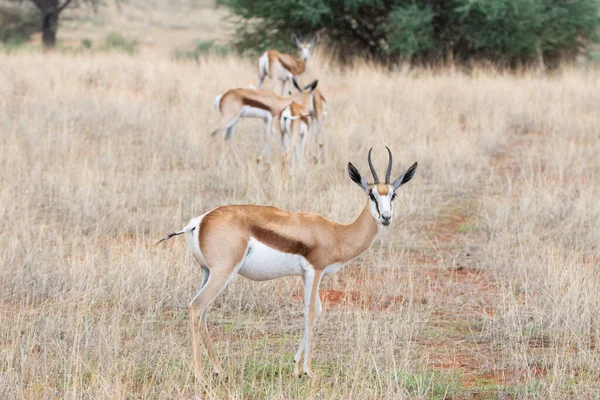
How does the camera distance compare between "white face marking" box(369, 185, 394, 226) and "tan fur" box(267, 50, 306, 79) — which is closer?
"white face marking" box(369, 185, 394, 226)

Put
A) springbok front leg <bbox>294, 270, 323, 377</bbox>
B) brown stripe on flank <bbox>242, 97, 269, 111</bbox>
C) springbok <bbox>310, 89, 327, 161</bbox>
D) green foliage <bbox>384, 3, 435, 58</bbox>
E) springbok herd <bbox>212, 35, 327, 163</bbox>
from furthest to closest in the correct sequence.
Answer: green foliage <bbox>384, 3, 435, 58</bbox>, brown stripe on flank <bbox>242, 97, 269, 111</bbox>, springbok <bbox>310, 89, 327, 161</bbox>, springbok herd <bbox>212, 35, 327, 163</bbox>, springbok front leg <bbox>294, 270, 323, 377</bbox>

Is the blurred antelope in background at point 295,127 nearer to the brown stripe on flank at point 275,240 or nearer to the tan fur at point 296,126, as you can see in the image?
the tan fur at point 296,126

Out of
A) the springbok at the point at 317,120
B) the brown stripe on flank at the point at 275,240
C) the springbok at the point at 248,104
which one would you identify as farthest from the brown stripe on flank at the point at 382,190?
the springbok at the point at 248,104

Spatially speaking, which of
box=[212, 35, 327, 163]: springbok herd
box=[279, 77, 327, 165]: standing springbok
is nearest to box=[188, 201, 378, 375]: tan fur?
box=[279, 77, 327, 165]: standing springbok

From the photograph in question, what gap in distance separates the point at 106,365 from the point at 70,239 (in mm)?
2640

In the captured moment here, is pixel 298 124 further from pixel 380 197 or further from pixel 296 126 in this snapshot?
pixel 380 197

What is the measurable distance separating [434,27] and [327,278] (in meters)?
13.5

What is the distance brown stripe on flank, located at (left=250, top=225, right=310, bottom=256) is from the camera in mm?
3975

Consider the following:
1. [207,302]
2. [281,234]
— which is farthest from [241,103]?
[207,302]

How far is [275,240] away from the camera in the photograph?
157 inches

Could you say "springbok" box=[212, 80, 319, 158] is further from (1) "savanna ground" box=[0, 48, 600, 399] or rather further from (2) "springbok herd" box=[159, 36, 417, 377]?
(2) "springbok herd" box=[159, 36, 417, 377]

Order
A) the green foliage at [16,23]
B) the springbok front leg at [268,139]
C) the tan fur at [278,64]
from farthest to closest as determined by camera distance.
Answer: the green foliage at [16,23] < the tan fur at [278,64] < the springbok front leg at [268,139]

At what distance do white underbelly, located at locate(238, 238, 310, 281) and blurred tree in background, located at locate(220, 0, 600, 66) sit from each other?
→ 1322 centimetres

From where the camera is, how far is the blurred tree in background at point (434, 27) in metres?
17.2
